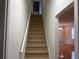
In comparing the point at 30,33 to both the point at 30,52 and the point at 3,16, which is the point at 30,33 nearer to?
the point at 30,52

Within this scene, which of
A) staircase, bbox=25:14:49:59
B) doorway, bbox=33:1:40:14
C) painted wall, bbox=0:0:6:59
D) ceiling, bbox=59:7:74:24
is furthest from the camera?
doorway, bbox=33:1:40:14

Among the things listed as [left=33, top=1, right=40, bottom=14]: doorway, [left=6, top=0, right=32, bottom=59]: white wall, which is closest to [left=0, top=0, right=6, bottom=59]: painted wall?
[left=6, top=0, right=32, bottom=59]: white wall

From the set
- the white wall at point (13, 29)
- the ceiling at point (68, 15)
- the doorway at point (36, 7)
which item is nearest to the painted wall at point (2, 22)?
the white wall at point (13, 29)

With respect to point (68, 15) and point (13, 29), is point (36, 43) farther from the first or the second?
point (13, 29)

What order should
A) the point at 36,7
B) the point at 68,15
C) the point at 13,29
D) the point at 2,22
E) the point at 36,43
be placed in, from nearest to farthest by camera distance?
the point at 2,22
the point at 13,29
the point at 36,43
the point at 68,15
the point at 36,7

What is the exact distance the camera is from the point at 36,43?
5520 millimetres

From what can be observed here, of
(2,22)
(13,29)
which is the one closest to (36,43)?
(13,29)

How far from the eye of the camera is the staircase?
4852 mm

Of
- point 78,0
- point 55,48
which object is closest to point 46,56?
point 55,48

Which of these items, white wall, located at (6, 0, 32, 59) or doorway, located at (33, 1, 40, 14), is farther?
doorway, located at (33, 1, 40, 14)

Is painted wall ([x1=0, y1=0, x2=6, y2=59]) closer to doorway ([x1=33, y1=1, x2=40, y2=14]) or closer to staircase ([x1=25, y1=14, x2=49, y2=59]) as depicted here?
staircase ([x1=25, y1=14, x2=49, y2=59])

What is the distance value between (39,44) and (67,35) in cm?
375

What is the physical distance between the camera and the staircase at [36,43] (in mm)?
4852

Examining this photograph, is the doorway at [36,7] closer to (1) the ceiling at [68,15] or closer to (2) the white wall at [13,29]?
(1) the ceiling at [68,15]
